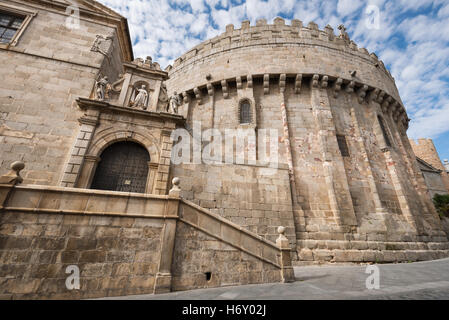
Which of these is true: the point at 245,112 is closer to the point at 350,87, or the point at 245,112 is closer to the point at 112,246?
the point at 350,87

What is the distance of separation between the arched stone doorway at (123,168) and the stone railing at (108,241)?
3.14 metres

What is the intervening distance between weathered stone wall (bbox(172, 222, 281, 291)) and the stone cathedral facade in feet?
0.11

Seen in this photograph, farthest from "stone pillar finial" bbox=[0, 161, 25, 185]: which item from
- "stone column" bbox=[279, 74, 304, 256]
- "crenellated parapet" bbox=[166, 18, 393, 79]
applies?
"crenellated parapet" bbox=[166, 18, 393, 79]

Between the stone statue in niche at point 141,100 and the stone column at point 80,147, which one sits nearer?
the stone column at point 80,147

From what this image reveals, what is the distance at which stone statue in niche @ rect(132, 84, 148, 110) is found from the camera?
8.23m

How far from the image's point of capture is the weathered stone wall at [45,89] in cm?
675

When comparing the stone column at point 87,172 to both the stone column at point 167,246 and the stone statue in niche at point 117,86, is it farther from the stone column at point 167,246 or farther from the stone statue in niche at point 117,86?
the stone column at point 167,246

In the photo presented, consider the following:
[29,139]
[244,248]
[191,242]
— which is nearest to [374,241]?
[244,248]

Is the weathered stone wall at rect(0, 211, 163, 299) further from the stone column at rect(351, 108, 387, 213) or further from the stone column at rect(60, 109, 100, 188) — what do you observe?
the stone column at rect(351, 108, 387, 213)

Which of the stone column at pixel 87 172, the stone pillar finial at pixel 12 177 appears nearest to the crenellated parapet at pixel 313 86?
the stone column at pixel 87 172

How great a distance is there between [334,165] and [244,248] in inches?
305

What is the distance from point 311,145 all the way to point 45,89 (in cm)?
1295

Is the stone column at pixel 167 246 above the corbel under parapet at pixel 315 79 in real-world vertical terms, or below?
below

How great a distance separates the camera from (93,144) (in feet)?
23.0
